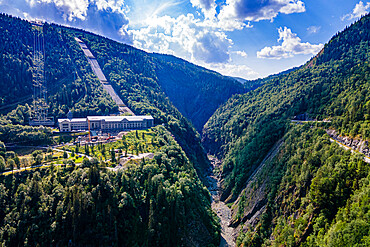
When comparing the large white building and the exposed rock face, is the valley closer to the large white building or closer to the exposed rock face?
the exposed rock face

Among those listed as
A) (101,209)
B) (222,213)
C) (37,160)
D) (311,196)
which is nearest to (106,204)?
(101,209)

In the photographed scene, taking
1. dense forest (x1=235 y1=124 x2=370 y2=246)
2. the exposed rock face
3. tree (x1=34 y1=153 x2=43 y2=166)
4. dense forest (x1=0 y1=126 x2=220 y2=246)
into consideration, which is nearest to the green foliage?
the exposed rock face

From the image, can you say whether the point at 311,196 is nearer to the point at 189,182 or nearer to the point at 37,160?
the point at 189,182

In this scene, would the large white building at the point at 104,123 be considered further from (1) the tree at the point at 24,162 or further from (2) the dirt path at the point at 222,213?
(2) the dirt path at the point at 222,213

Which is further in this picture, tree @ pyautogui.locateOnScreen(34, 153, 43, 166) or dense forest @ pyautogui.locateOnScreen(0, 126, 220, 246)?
tree @ pyautogui.locateOnScreen(34, 153, 43, 166)

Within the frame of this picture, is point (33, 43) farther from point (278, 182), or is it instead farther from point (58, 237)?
point (278, 182)

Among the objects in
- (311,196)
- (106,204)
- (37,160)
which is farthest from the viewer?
(37,160)
